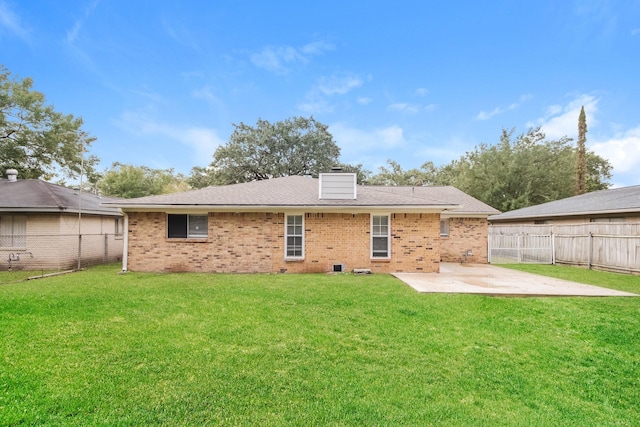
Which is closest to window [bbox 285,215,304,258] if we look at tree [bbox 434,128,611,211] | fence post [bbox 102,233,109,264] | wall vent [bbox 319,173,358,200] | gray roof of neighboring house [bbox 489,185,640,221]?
wall vent [bbox 319,173,358,200]

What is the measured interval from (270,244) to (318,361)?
25.0 feet

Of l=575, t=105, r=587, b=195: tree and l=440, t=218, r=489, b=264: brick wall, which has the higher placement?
l=575, t=105, r=587, b=195: tree

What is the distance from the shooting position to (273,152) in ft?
106

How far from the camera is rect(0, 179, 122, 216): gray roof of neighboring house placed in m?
12.0

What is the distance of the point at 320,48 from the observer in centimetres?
1706

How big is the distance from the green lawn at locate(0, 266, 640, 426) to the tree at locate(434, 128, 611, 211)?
1008 inches

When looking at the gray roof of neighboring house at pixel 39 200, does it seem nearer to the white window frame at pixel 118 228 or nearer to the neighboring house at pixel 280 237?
the white window frame at pixel 118 228

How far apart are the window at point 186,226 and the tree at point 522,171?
92.5 feet

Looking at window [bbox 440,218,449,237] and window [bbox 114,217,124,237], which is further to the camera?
window [bbox 114,217,124,237]

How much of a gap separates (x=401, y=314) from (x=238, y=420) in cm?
391

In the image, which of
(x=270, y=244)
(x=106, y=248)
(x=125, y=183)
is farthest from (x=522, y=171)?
→ (x=125, y=183)

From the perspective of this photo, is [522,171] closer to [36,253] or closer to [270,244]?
[270,244]

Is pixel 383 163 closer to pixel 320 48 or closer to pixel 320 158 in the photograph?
pixel 320 158

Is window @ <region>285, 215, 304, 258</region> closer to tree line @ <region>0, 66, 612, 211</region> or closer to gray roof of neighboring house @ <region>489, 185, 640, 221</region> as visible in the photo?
gray roof of neighboring house @ <region>489, 185, 640, 221</region>
